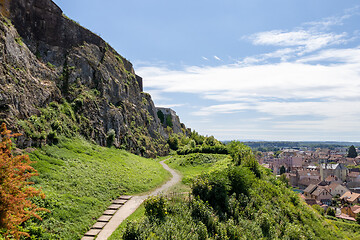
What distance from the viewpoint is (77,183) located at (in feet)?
47.3

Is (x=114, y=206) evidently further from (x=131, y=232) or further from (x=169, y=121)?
(x=169, y=121)

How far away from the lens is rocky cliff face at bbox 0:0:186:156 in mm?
17906

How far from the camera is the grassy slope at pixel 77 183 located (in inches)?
414

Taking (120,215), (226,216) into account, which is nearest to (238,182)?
(226,216)

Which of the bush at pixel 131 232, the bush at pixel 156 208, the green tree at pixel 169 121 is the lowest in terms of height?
the bush at pixel 131 232

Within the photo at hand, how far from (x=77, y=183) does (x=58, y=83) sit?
15942 mm

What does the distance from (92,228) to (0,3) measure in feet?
80.3

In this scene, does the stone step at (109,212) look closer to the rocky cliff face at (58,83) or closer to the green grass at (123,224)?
the green grass at (123,224)

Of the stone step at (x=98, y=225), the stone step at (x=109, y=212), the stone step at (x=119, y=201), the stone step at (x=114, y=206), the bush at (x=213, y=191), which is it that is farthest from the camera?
the bush at (x=213, y=191)

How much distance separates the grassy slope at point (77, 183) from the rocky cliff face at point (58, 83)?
2.34 metres


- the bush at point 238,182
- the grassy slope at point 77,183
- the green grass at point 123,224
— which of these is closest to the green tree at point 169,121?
the grassy slope at point 77,183

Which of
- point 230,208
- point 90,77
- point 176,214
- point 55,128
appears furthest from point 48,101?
point 230,208

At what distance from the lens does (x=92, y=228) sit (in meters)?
11.1

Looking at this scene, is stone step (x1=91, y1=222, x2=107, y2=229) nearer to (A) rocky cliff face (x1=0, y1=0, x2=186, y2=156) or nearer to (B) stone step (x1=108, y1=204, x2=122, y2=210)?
(B) stone step (x1=108, y1=204, x2=122, y2=210)
